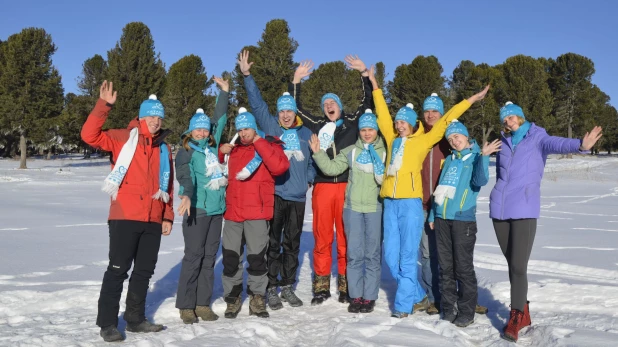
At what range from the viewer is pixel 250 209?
476 centimetres

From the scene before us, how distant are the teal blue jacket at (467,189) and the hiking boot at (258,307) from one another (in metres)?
1.96

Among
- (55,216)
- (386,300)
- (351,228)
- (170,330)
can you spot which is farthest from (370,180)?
(55,216)

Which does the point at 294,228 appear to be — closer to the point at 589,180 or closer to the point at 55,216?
the point at 55,216

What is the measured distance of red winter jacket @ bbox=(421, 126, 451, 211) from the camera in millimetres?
5027

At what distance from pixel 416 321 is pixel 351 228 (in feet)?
3.77

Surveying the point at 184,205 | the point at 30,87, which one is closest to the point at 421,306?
the point at 184,205

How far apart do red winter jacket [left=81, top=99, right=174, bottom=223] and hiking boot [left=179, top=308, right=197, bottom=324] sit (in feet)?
3.17

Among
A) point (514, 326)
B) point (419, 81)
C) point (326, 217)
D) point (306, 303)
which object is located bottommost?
point (306, 303)

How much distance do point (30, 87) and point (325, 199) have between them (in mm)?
33631

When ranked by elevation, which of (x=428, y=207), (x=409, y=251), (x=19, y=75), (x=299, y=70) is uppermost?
(x=19, y=75)

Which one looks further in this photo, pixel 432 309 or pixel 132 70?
pixel 132 70

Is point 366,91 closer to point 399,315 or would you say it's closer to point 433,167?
point 433,167

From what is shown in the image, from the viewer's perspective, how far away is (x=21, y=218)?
1080 cm

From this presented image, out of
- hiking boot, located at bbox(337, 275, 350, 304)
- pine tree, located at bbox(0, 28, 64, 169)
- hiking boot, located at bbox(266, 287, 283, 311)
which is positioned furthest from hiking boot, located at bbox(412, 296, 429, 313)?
pine tree, located at bbox(0, 28, 64, 169)
